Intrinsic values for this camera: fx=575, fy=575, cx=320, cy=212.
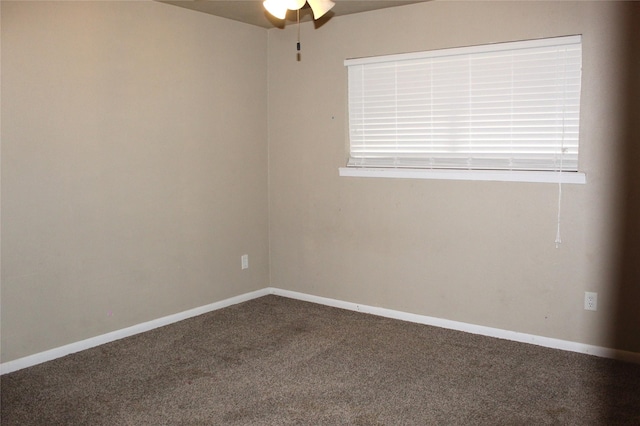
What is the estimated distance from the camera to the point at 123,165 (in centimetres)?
385

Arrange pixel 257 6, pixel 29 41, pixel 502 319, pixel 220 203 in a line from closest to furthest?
pixel 29 41 < pixel 502 319 < pixel 257 6 < pixel 220 203

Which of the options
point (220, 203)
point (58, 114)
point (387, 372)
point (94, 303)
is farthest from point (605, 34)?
point (94, 303)

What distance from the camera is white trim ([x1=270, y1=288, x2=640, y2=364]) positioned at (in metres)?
3.53

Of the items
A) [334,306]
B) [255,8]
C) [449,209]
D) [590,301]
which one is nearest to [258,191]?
[334,306]

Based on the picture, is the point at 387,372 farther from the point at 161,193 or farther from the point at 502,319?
the point at 161,193

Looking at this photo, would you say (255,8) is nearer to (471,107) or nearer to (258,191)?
(258,191)

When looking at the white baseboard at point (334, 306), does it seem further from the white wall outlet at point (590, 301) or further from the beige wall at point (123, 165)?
the white wall outlet at point (590, 301)

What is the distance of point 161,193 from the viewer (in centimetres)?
411

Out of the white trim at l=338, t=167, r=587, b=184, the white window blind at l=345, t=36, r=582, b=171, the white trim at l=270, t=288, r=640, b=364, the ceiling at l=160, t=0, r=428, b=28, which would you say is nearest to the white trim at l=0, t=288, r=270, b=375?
the white trim at l=270, t=288, r=640, b=364

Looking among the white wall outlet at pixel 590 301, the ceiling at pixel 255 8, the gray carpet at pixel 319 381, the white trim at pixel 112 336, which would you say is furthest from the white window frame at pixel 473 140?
the white trim at pixel 112 336

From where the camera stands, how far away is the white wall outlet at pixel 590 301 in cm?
354

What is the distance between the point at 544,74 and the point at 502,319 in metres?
1.62

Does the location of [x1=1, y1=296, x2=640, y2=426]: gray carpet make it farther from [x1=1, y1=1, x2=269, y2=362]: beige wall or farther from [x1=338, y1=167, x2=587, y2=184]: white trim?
[x1=338, y1=167, x2=587, y2=184]: white trim

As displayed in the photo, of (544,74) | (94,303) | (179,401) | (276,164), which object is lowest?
(179,401)
